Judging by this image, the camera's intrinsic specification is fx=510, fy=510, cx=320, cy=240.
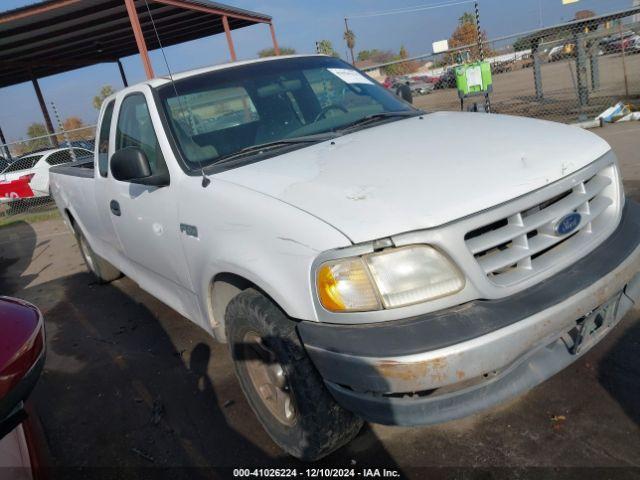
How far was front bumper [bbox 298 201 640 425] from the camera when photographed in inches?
71.2

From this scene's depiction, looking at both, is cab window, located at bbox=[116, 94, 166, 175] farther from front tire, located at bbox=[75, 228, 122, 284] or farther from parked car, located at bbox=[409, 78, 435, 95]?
parked car, located at bbox=[409, 78, 435, 95]

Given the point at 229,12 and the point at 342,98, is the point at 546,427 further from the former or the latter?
the point at 229,12

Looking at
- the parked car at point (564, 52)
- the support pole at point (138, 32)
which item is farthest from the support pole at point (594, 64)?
the support pole at point (138, 32)

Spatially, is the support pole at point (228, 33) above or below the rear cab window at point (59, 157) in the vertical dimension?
above

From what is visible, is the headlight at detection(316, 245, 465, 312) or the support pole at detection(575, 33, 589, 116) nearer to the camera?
the headlight at detection(316, 245, 465, 312)

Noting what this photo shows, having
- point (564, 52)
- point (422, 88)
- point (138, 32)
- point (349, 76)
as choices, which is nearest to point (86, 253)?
point (349, 76)

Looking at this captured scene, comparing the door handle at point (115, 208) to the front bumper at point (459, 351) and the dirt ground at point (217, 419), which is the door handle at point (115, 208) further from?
the front bumper at point (459, 351)

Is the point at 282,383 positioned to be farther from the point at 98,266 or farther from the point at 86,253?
the point at 86,253

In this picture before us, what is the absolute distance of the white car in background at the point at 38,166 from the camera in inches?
517

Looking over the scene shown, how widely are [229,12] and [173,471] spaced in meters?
13.7

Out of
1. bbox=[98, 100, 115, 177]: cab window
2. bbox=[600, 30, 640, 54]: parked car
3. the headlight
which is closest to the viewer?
the headlight

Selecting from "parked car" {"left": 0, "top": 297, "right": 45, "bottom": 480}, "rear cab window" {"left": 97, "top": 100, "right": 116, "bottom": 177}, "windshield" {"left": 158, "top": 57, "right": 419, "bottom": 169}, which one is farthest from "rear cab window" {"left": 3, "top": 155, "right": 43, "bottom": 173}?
"parked car" {"left": 0, "top": 297, "right": 45, "bottom": 480}

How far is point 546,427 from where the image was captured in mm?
2443

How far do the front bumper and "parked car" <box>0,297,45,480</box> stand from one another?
989 mm
